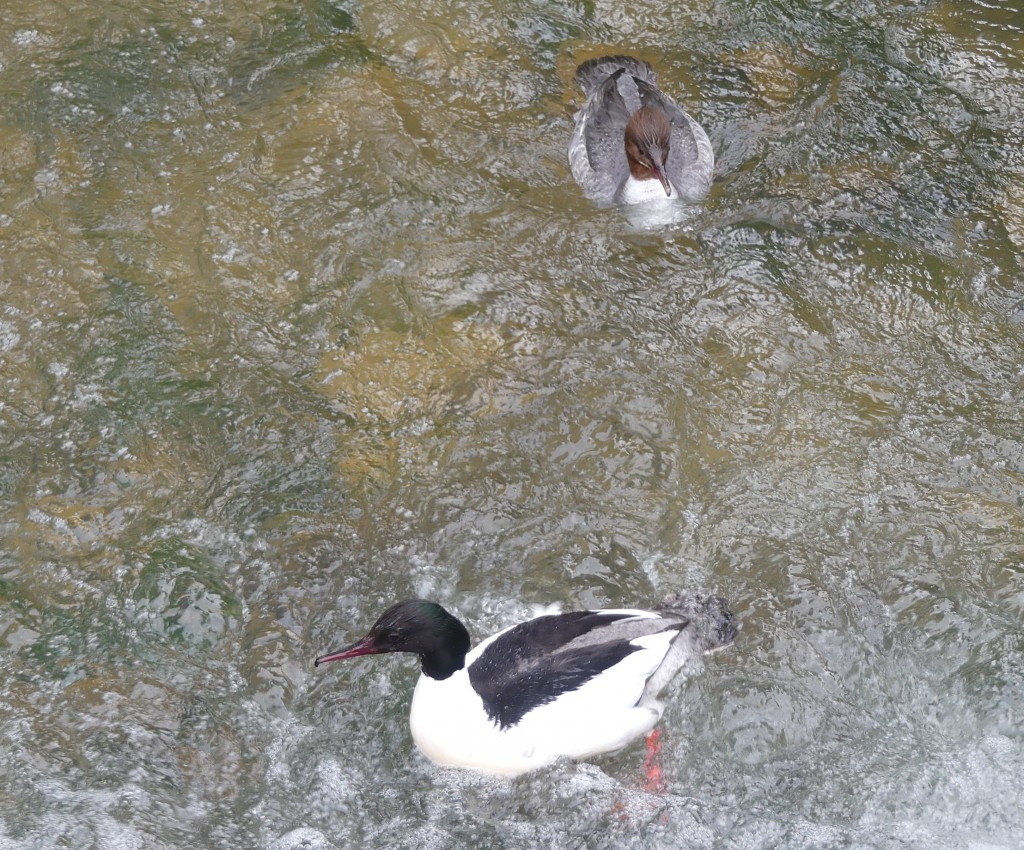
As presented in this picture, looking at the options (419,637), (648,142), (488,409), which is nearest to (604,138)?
(648,142)

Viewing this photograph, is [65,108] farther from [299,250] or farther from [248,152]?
[299,250]

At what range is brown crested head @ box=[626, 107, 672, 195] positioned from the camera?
6.87 m

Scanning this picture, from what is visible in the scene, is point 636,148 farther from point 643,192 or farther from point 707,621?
point 707,621

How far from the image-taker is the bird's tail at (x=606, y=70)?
25.1 ft

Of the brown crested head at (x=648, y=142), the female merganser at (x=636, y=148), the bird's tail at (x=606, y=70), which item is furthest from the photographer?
the bird's tail at (x=606, y=70)

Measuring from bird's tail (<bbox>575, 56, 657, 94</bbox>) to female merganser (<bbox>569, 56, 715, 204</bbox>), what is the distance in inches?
5.3

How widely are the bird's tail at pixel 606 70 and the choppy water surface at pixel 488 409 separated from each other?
0.71 ft

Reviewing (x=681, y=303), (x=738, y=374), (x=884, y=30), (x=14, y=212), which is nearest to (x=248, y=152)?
(x=14, y=212)

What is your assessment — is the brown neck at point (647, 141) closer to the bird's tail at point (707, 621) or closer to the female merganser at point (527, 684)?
the bird's tail at point (707, 621)

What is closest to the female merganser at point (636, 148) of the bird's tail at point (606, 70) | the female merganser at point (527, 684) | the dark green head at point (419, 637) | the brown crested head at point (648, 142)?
the brown crested head at point (648, 142)

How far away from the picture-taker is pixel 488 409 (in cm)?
595

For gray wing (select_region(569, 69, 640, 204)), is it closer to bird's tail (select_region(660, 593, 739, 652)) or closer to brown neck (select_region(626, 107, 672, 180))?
brown neck (select_region(626, 107, 672, 180))

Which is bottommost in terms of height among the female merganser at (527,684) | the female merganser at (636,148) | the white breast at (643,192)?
the female merganser at (527,684)

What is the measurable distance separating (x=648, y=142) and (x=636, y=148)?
0.12 metres
